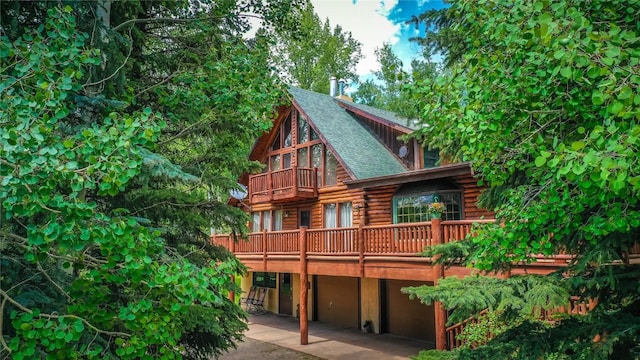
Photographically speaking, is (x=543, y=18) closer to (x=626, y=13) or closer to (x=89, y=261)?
(x=626, y=13)

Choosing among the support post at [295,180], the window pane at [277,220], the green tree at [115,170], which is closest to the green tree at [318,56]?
the window pane at [277,220]

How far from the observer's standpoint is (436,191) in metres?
14.1

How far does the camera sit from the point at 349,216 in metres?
17.4

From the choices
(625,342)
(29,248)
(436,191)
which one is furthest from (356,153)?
(29,248)

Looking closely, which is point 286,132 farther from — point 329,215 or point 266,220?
point 329,215

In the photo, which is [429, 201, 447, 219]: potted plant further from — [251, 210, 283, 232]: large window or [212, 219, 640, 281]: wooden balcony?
[251, 210, 283, 232]: large window

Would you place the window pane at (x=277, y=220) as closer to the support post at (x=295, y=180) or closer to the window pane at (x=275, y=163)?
the window pane at (x=275, y=163)

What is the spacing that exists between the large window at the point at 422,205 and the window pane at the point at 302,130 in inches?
215

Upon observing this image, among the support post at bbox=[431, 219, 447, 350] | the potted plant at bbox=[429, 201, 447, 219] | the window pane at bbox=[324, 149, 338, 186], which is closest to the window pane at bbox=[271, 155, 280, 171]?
the window pane at bbox=[324, 149, 338, 186]

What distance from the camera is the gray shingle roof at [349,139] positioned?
17070mm

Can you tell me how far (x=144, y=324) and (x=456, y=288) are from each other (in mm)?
2970

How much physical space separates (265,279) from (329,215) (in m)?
6.00

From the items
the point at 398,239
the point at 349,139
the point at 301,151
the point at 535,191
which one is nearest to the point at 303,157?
the point at 301,151

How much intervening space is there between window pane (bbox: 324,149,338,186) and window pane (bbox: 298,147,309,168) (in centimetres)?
110
